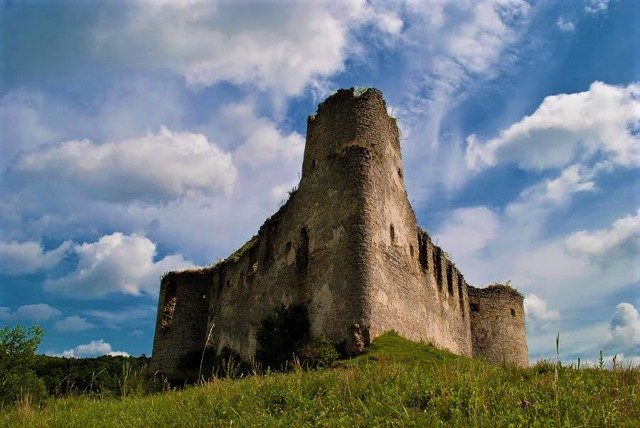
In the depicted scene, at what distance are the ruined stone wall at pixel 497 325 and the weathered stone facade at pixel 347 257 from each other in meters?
3.78

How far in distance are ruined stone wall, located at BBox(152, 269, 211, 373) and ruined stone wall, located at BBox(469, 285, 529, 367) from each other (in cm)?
1701

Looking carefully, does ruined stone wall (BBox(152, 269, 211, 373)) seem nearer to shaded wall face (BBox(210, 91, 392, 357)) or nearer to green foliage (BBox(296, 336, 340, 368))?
shaded wall face (BBox(210, 91, 392, 357))

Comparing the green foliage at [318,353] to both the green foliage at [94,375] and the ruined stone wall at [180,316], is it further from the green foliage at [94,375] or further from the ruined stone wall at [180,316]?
the ruined stone wall at [180,316]

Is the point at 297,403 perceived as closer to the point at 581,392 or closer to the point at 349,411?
the point at 349,411

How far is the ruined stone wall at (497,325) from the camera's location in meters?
34.1

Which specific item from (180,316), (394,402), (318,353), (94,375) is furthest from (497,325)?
(394,402)

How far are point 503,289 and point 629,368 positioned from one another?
94.5 ft

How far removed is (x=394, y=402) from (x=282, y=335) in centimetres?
1132

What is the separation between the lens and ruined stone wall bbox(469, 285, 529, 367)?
34.1 meters

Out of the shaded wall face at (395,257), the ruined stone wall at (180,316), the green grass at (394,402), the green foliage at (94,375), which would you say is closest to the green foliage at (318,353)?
the shaded wall face at (395,257)

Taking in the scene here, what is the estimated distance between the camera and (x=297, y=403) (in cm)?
896

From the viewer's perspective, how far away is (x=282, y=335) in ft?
61.8

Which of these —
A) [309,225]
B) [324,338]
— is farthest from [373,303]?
[309,225]

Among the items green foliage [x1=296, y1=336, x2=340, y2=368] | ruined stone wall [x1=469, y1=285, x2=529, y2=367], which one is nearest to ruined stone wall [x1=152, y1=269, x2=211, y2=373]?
green foliage [x1=296, y1=336, x2=340, y2=368]
